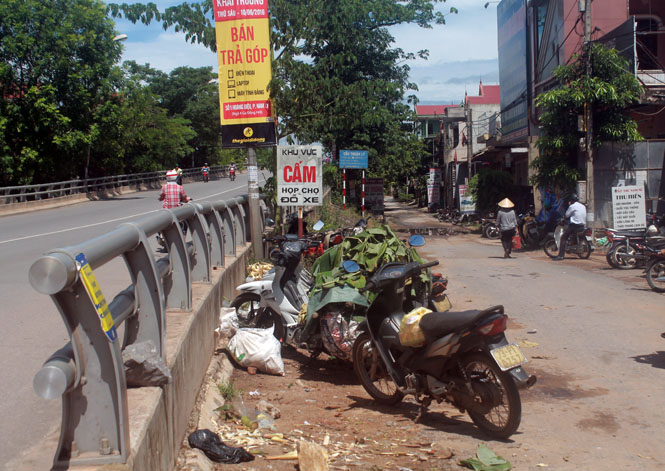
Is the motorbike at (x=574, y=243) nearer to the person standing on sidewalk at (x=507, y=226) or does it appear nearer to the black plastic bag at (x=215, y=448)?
the person standing on sidewalk at (x=507, y=226)

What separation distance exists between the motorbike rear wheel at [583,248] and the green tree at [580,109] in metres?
3.24

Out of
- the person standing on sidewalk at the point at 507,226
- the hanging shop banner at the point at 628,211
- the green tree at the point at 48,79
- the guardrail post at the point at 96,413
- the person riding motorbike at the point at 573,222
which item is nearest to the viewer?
the guardrail post at the point at 96,413

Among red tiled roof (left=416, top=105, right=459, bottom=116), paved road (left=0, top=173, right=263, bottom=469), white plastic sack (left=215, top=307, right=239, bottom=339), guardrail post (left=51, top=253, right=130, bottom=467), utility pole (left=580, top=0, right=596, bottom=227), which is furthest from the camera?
red tiled roof (left=416, top=105, right=459, bottom=116)

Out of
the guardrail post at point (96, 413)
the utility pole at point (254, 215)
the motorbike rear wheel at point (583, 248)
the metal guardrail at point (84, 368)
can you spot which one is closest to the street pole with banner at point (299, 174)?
the utility pole at point (254, 215)

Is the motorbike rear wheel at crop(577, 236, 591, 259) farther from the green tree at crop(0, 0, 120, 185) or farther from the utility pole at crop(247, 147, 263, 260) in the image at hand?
the green tree at crop(0, 0, 120, 185)

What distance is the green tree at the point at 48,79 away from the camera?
32.7m

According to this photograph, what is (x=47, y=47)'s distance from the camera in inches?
1324

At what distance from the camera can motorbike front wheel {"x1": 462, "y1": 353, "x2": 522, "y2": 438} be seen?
4.79 m

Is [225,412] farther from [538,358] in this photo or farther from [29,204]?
[29,204]

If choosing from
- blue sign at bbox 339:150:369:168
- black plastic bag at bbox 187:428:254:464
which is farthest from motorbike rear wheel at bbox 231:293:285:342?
blue sign at bbox 339:150:369:168

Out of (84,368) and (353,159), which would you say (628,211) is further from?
(84,368)

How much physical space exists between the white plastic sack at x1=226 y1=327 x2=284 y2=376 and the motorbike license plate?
272cm

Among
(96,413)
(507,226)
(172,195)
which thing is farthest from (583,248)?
(96,413)

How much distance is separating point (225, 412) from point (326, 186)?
85.1 ft
